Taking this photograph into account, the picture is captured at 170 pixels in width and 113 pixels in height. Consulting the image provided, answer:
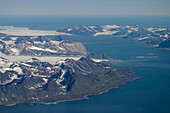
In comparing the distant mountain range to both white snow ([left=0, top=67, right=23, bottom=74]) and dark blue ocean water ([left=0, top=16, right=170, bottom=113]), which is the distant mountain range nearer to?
dark blue ocean water ([left=0, top=16, right=170, bottom=113])

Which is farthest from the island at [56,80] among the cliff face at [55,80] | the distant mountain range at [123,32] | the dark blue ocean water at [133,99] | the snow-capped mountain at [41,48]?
the distant mountain range at [123,32]

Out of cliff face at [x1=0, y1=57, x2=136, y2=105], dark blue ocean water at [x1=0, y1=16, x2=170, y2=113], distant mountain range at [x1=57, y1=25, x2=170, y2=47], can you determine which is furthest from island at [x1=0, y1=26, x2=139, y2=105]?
distant mountain range at [x1=57, y1=25, x2=170, y2=47]

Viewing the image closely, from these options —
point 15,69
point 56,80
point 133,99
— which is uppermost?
point 15,69

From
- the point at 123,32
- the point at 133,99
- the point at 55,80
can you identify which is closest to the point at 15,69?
the point at 55,80

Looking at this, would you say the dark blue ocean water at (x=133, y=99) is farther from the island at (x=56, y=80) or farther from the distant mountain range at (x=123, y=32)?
the distant mountain range at (x=123, y=32)

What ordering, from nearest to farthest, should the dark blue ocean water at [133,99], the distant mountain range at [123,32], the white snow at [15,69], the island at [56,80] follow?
the dark blue ocean water at [133,99]
the island at [56,80]
the white snow at [15,69]
the distant mountain range at [123,32]

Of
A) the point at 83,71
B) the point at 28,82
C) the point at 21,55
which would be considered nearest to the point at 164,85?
the point at 83,71

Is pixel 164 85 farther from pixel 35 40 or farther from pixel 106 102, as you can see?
pixel 35 40

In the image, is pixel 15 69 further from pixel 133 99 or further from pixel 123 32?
pixel 123 32
